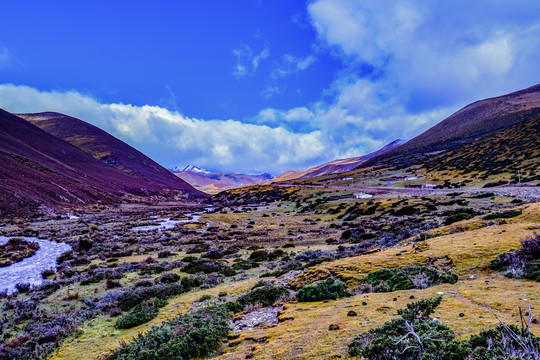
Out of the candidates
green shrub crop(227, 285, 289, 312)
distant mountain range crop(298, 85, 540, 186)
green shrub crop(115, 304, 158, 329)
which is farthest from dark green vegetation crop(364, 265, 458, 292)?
distant mountain range crop(298, 85, 540, 186)

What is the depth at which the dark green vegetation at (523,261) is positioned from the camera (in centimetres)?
641

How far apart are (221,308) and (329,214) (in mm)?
32235

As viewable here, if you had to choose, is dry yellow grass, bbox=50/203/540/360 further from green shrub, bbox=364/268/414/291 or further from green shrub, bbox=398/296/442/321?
green shrub, bbox=364/268/414/291

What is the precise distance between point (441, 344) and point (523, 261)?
5.81m

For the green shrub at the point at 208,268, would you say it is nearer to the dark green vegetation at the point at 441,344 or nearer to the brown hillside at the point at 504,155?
the dark green vegetation at the point at 441,344

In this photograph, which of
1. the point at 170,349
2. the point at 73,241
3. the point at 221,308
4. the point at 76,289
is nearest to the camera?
the point at 170,349

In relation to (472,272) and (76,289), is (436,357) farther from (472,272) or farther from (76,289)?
(76,289)

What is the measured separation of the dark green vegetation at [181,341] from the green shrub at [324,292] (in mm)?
2426

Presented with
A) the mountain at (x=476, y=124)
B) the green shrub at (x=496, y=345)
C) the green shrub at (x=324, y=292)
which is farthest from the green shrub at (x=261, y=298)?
the mountain at (x=476, y=124)

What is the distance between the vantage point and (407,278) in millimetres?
7586

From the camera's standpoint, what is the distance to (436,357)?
10.1 ft

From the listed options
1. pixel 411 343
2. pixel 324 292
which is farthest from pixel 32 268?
pixel 411 343

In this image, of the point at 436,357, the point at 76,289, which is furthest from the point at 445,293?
the point at 76,289

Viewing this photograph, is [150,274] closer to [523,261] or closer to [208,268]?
[208,268]
